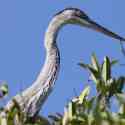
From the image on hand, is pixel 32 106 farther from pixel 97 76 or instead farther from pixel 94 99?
pixel 94 99

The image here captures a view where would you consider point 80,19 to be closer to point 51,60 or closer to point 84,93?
point 51,60

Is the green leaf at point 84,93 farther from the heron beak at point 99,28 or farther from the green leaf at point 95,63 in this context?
the heron beak at point 99,28

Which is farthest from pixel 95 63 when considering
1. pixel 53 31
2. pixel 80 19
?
pixel 80 19

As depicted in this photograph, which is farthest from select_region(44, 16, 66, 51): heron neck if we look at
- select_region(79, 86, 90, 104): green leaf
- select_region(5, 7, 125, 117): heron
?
select_region(79, 86, 90, 104): green leaf

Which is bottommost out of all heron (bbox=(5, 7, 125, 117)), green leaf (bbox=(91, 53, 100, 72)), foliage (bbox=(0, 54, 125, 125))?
foliage (bbox=(0, 54, 125, 125))

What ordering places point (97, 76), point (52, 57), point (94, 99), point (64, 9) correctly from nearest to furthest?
point (94, 99)
point (97, 76)
point (52, 57)
point (64, 9)

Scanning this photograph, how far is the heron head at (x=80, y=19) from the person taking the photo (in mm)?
8141

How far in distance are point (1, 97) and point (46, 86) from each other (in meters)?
3.52

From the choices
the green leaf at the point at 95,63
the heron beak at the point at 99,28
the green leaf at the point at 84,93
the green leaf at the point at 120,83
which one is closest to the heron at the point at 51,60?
the heron beak at the point at 99,28

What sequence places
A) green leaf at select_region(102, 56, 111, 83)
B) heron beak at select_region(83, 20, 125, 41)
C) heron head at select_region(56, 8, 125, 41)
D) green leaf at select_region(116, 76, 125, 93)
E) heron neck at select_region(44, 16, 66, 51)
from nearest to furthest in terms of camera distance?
1. green leaf at select_region(116, 76, 125, 93)
2. green leaf at select_region(102, 56, 111, 83)
3. heron neck at select_region(44, 16, 66, 51)
4. heron head at select_region(56, 8, 125, 41)
5. heron beak at select_region(83, 20, 125, 41)

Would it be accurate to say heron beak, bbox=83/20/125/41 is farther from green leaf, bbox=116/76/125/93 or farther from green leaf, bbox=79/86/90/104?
green leaf, bbox=116/76/125/93

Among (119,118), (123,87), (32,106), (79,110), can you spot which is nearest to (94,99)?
(79,110)

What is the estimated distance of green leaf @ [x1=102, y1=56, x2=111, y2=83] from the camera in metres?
3.90

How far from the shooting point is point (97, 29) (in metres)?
8.31
